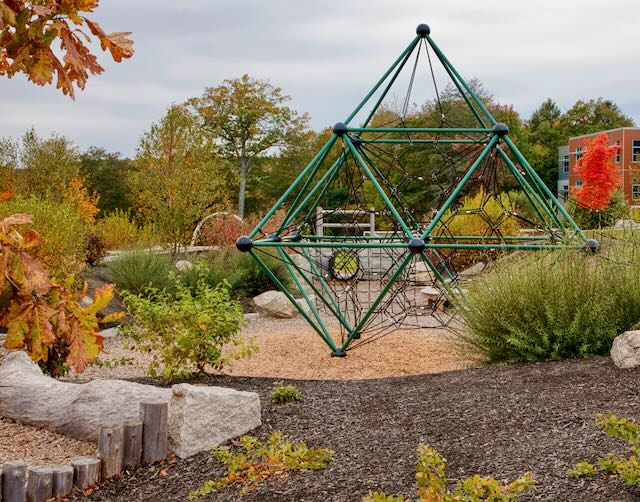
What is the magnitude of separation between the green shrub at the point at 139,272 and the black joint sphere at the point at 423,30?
527cm

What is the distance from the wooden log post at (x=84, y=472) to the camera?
13.7 ft

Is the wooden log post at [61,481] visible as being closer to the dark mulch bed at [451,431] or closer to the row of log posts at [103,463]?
the row of log posts at [103,463]

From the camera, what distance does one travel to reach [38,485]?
4.04 meters

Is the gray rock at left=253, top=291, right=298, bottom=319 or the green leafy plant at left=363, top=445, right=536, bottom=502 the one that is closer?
the green leafy plant at left=363, top=445, right=536, bottom=502

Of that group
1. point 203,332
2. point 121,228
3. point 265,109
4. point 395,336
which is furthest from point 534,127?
point 203,332

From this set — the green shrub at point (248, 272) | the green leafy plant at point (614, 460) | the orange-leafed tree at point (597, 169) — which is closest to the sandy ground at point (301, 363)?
the green shrub at point (248, 272)

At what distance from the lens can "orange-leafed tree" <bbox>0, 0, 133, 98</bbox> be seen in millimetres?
3170

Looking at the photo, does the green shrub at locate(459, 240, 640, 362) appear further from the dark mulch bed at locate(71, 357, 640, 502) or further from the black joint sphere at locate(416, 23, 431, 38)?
the black joint sphere at locate(416, 23, 431, 38)

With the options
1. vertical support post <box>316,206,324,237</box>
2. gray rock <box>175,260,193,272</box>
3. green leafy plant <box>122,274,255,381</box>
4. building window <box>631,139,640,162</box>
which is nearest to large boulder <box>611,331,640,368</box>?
green leafy plant <box>122,274,255,381</box>

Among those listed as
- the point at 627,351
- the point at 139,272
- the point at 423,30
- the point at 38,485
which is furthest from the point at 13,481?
the point at 139,272

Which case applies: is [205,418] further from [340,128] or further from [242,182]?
[242,182]

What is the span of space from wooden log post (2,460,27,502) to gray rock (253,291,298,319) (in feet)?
22.6

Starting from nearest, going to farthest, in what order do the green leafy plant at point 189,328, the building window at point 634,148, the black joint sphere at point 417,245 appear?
the black joint sphere at point 417,245 < the green leafy plant at point 189,328 < the building window at point 634,148

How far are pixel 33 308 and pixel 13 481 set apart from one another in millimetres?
1342
